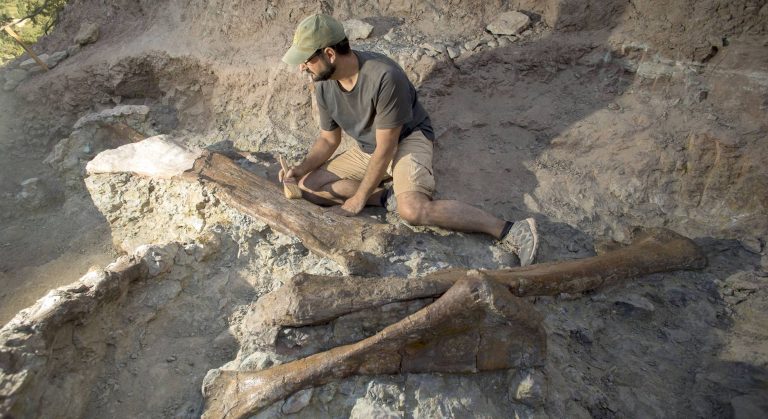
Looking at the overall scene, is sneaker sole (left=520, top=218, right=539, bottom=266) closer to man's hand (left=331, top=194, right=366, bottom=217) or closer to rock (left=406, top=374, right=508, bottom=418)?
rock (left=406, top=374, right=508, bottom=418)

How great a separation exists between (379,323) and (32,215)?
357 cm

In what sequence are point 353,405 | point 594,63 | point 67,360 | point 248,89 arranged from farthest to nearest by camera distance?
point 248,89 → point 594,63 → point 67,360 → point 353,405

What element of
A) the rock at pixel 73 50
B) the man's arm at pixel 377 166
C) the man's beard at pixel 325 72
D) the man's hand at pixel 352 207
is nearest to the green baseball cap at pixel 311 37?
the man's beard at pixel 325 72

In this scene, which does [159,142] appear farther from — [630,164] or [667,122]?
[667,122]

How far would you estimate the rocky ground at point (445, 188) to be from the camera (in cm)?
207

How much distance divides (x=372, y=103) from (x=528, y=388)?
1894 mm

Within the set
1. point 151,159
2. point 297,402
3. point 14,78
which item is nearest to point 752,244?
point 297,402

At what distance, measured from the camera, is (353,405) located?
188 centimetres

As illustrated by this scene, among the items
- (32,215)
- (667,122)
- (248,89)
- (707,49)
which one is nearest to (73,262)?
(32,215)

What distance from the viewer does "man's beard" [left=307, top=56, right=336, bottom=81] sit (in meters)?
2.74

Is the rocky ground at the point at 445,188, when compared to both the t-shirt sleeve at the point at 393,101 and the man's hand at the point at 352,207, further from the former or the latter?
the t-shirt sleeve at the point at 393,101

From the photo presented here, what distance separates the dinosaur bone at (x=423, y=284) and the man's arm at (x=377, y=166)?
102 centimetres

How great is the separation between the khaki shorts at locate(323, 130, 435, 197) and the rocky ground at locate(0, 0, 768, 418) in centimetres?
29

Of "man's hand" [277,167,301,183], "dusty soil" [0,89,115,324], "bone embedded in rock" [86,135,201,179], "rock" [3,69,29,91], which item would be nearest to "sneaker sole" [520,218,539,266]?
"man's hand" [277,167,301,183]
